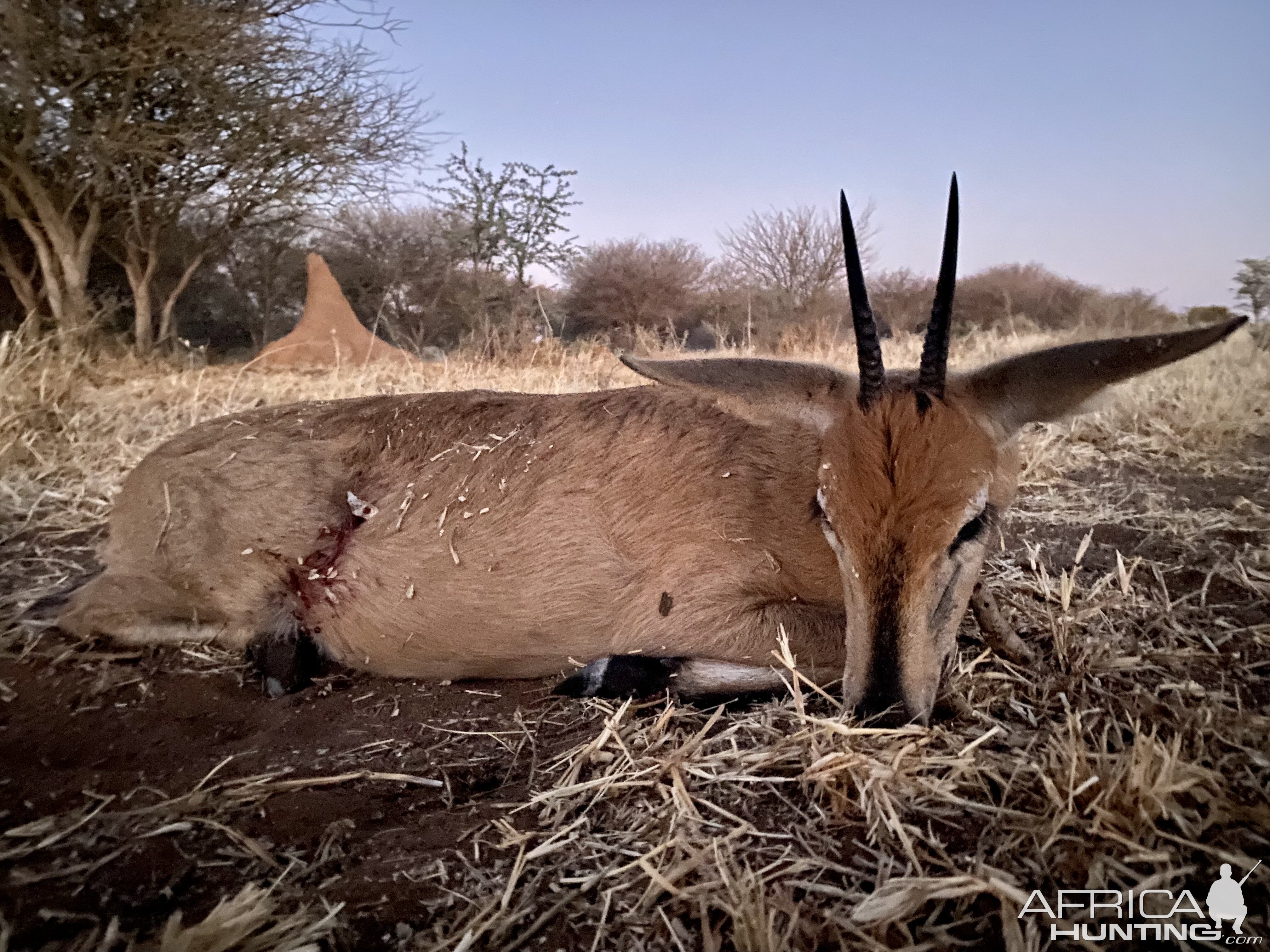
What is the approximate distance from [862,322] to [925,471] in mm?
519

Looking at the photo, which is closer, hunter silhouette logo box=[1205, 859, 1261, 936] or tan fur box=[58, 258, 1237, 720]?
hunter silhouette logo box=[1205, 859, 1261, 936]

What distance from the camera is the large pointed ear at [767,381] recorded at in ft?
8.21

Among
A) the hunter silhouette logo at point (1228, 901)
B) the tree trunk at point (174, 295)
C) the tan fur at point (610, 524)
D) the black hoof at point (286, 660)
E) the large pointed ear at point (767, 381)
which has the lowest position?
the black hoof at point (286, 660)

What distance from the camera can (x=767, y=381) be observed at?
2.53 m

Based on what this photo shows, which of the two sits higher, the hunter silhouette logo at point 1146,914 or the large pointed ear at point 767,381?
the large pointed ear at point 767,381

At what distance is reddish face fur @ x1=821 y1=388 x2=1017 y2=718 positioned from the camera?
2.04 m

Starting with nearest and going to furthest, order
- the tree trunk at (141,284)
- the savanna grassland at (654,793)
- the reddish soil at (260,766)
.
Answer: the savanna grassland at (654,793), the reddish soil at (260,766), the tree trunk at (141,284)

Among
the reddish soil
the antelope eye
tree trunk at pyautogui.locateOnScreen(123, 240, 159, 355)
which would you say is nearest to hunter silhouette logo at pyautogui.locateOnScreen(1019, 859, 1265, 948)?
the antelope eye

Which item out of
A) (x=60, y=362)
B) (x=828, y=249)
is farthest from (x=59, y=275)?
(x=828, y=249)

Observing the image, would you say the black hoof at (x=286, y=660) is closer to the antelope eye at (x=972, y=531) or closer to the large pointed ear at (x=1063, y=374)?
the antelope eye at (x=972, y=531)

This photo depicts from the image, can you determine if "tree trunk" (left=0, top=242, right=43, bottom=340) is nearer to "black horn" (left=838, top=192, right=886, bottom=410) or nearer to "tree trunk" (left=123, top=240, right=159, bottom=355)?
"tree trunk" (left=123, top=240, right=159, bottom=355)

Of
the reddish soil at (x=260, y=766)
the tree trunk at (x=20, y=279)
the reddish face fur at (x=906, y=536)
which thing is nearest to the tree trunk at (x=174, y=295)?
the tree trunk at (x=20, y=279)

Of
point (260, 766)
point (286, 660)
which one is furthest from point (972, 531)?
point (286, 660)

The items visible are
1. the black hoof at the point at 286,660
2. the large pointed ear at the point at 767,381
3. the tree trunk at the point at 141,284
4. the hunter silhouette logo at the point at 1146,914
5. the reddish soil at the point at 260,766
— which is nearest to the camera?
the hunter silhouette logo at the point at 1146,914
